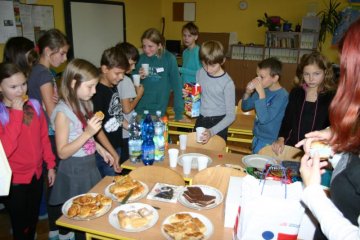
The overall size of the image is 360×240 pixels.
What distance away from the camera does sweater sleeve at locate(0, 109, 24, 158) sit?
175 centimetres

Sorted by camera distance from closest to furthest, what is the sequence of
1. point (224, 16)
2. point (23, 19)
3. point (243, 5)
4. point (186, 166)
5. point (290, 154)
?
point (186, 166) < point (290, 154) < point (23, 19) < point (243, 5) < point (224, 16)

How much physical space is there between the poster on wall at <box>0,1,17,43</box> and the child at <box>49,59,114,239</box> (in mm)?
2180

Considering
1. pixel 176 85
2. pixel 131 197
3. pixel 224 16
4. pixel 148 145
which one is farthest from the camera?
pixel 224 16

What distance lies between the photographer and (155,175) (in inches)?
79.0

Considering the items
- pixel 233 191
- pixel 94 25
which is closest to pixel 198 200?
pixel 233 191

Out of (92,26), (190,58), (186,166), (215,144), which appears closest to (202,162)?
(186,166)

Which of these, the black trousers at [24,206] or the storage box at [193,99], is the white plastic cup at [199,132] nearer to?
the storage box at [193,99]

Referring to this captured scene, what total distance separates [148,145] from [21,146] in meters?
0.85

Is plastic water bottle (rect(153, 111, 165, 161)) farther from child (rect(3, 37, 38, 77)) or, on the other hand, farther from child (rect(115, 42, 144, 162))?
child (rect(3, 37, 38, 77))

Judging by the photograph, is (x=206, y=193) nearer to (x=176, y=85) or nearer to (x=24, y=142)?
(x=24, y=142)


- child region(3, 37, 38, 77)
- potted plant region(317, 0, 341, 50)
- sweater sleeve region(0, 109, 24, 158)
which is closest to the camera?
sweater sleeve region(0, 109, 24, 158)

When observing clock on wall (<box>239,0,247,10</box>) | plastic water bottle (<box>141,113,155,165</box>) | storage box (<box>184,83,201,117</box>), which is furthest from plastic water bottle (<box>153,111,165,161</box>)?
clock on wall (<box>239,0,247,10</box>)

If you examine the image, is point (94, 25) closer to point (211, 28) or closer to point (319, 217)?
point (211, 28)

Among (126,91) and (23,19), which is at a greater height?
(23,19)
